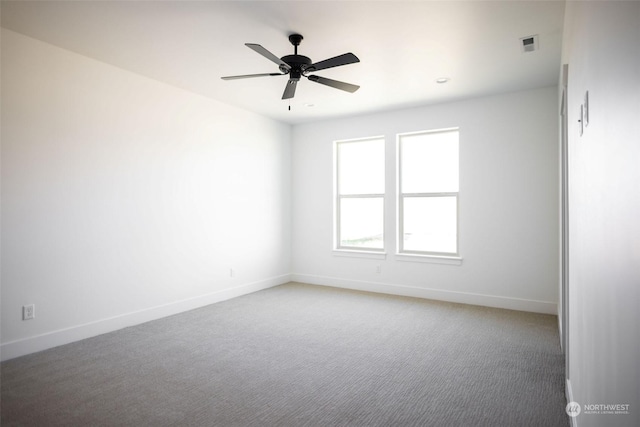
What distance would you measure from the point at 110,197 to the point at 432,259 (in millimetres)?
4161

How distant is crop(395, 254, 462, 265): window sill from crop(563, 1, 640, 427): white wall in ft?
12.0

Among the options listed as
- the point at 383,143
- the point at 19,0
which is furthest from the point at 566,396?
the point at 19,0

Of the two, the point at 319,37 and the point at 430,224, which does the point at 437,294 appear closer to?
the point at 430,224

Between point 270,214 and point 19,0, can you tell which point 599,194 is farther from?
point 270,214

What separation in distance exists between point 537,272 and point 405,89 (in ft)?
9.24

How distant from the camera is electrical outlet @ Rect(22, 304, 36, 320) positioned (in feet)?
10.9

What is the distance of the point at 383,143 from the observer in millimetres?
5930

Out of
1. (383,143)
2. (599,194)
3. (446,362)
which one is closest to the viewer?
(599,194)

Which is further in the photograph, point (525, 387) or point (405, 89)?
point (405, 89)

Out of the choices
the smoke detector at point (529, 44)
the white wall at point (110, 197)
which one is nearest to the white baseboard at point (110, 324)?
the white wall at point (110, 197)

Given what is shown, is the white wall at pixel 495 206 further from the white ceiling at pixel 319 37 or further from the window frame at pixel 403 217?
the white ceiling at pixel 319 37

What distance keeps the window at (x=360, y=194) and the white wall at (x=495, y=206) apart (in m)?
0.22

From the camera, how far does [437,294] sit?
5.30 metres

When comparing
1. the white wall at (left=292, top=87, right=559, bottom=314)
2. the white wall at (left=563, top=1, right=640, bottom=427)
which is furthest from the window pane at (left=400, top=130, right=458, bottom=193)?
the white wall at (left=563, top=1, right=640, bottom=427)
